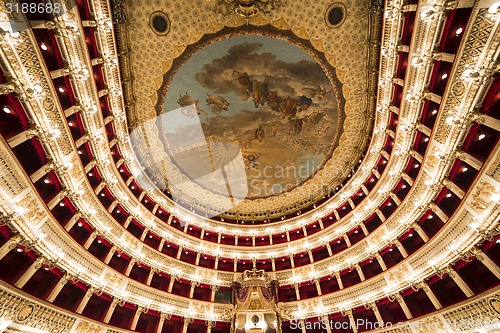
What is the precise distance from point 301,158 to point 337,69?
9.38 meters

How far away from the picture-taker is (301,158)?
24.2 metres

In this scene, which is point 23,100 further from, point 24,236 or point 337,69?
point 337,69

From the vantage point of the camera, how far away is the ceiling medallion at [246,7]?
1573 centimetres

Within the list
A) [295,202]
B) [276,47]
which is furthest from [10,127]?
[295,202]

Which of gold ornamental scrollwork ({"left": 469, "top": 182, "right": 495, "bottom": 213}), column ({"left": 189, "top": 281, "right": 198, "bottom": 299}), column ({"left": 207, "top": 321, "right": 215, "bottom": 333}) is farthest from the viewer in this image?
column ({"left": 189, "top": 281, "right": 198, "bottom": 299})

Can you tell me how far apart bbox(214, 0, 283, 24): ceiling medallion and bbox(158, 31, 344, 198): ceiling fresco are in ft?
4.37

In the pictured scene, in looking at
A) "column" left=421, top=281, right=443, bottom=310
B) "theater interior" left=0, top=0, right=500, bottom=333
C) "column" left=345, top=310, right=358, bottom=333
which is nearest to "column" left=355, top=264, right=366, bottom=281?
"theater interior" left=0, top=0, right=500, bottom=333

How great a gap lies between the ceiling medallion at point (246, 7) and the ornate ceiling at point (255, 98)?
0.99 feet

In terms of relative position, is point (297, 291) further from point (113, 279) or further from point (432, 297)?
point (113, 279)

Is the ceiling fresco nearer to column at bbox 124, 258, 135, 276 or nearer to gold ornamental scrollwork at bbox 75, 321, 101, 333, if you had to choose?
column at bbox 124, 258, 135, 276

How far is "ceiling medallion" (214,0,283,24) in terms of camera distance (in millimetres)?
15734

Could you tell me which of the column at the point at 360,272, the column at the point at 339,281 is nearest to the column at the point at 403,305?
the column at the point at 360,272

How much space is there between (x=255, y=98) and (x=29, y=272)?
18463 millimetres

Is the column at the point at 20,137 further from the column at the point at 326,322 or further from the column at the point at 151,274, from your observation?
the column at the point at 326,322
